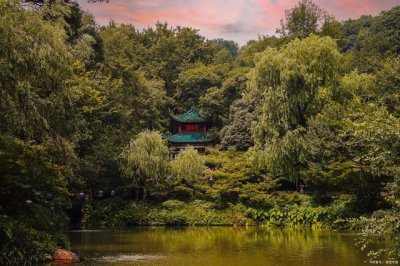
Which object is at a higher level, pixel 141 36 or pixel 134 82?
pixel 141 36

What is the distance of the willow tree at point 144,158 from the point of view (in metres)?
27.0

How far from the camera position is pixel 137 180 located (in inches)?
1092

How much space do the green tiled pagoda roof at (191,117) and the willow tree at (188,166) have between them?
10706 mm

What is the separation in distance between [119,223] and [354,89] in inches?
556

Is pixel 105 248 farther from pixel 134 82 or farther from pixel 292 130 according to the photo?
pixel 134 82

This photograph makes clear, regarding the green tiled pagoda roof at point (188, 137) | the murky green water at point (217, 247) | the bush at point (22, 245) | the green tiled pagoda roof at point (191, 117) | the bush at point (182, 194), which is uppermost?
the green tiled pagoda roof at point (191, 117)

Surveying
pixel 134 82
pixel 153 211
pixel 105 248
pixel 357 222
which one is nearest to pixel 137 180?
pixel 153 211

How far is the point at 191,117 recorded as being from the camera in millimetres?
39344

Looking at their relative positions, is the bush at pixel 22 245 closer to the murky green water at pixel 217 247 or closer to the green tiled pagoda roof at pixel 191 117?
the murky green water at pixel 217 247

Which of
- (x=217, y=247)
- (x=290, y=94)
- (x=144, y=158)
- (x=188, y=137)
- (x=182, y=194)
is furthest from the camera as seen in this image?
(x=188, y=137)

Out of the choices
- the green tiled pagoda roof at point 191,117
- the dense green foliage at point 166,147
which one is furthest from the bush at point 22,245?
the green tiled pagoda roof at point 191,117

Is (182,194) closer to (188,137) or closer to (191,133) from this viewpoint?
(188,137)

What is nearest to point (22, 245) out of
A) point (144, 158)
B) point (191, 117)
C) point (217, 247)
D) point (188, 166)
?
point (217, 247)

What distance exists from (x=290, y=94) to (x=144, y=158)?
844 cm
